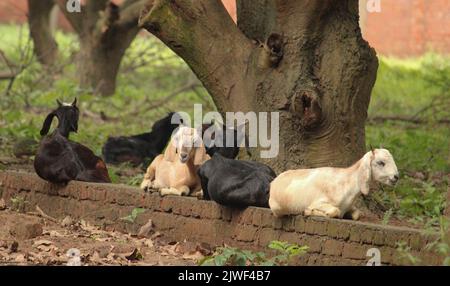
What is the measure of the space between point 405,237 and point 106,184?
349cm

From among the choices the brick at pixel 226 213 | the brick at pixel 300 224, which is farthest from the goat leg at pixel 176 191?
the brick at pixel 300 224

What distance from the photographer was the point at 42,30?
20.5m

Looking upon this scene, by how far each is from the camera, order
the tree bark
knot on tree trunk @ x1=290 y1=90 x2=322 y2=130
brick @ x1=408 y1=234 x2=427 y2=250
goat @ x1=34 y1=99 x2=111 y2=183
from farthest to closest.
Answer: the tree bark
goat @ x1=34 y1=99 x2=111 y2=183
knot on tree trunk @ x1=290 y1=90 x2=322 y2=130
brick @ x1=408 y1=234 x2=427 y2=250

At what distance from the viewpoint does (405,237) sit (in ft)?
25.4

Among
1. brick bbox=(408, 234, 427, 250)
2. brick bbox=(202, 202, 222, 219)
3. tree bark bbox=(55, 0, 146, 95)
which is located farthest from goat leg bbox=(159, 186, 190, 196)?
tree bark bbox=(55, 0, 146, 95)

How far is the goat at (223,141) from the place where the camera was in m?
10.1

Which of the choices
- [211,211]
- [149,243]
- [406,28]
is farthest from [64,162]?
[406,28]

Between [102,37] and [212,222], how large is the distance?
9247mm

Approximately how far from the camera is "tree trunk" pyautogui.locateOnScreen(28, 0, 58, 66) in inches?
803

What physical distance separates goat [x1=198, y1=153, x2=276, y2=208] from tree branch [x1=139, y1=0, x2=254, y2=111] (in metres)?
1.35

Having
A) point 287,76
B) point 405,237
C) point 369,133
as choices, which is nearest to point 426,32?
point 369,133

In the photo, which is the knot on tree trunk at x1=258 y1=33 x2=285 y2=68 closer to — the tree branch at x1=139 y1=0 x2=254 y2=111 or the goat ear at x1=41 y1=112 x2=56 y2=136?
the tree branch at x1=139 y1=0 x2=254 y2=111

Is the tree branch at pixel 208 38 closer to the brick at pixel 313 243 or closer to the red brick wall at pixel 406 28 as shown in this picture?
the brick at pixel 313 243
